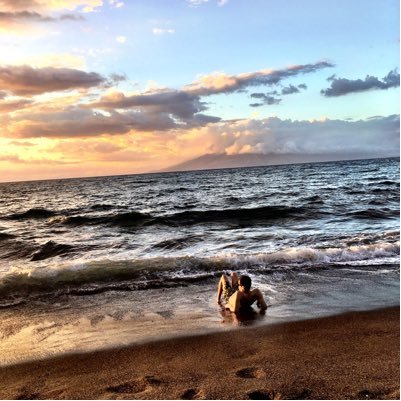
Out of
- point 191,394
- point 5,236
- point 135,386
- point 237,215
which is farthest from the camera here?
point 237,215

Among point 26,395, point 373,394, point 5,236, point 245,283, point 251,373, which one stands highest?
point 245,283

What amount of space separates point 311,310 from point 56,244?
38.1ft

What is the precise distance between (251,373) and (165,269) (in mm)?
6186

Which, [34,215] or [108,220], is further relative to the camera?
[34,215]

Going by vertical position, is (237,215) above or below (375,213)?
below

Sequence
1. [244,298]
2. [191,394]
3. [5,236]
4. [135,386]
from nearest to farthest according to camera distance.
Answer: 1. [191,394]
2. [135,386]
3. [244,298]
4. [5,236]

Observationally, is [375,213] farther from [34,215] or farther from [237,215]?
[34,215]

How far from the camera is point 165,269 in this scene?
10.5m

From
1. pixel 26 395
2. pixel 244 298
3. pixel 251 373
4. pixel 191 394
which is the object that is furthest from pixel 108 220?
pixel 191 394

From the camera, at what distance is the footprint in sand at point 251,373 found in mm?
4371

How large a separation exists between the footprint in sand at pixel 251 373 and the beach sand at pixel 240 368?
0.01m

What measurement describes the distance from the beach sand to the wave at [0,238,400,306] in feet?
11.8

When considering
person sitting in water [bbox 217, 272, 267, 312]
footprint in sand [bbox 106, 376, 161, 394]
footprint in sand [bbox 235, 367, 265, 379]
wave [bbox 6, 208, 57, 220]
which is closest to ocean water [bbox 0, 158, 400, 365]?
person sitting in water [bbox 217, 272, 267, 312]

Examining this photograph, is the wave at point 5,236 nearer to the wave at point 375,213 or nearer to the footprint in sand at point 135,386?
the footprint in sand at point 135,386
